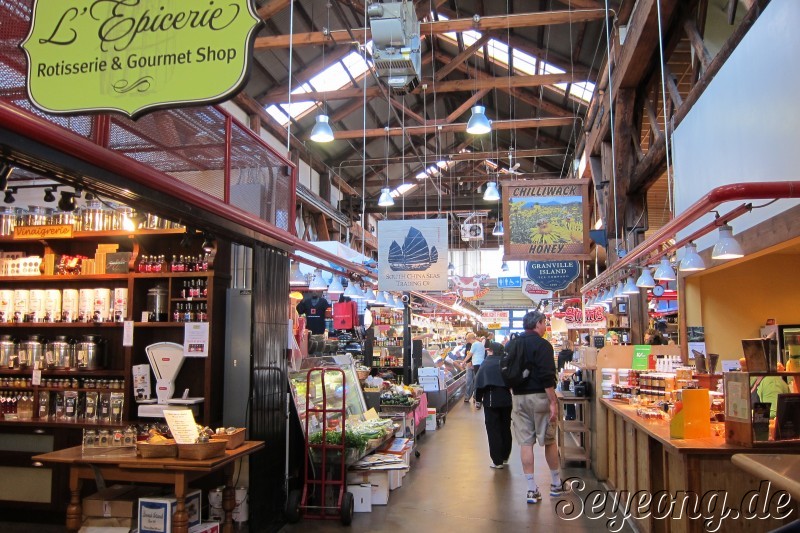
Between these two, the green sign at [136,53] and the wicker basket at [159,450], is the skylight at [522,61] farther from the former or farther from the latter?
the green sign at [136,53]

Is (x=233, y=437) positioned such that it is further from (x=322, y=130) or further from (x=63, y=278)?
(x=322, y=130)

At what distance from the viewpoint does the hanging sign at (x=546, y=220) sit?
31.0 ft

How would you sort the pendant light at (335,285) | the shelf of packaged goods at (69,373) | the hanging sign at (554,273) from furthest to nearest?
the hanging sign at (554,273)
the pendant light at (335,285)
the shelf of packaged goods at (69,373)

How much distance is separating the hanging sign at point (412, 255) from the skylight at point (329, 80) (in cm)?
462

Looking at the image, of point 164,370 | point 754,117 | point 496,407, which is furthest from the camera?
point 496,407

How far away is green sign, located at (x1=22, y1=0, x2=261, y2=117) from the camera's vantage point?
2.78 m

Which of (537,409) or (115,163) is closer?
(115,163)

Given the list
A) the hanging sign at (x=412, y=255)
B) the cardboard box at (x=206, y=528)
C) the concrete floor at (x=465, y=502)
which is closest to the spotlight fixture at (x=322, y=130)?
the hanging sign at (x=412, y=255)

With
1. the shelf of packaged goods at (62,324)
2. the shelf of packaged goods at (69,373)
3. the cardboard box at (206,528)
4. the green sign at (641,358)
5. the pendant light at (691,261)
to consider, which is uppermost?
the pendant light at (691,261)

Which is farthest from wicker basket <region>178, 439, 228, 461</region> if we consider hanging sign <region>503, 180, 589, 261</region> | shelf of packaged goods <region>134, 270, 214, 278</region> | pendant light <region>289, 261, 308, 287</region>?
hanging sign <region>503, 180, 589, 261</region>

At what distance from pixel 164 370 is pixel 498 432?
4.20 m

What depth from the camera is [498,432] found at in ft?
27.0

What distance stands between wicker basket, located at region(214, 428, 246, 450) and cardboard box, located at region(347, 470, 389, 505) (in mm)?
1766

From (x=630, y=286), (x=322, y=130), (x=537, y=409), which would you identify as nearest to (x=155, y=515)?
(x=537, y=409)
